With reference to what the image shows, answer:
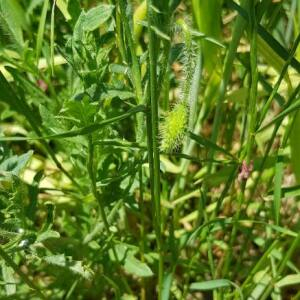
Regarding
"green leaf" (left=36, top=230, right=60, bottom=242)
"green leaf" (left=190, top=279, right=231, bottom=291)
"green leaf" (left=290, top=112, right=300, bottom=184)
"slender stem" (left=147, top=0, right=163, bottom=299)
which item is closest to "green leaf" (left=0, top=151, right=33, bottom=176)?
"green leaf" (left=36, top=230, right=60, bottom=242)

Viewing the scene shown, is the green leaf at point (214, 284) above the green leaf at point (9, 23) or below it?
below

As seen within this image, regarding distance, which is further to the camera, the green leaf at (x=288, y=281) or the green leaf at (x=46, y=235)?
the green leaf at (x=288, y=281)

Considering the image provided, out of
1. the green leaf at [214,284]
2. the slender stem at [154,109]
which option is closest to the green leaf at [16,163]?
the slender stem at [154,109]

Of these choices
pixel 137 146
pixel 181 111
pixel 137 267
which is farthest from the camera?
pixel 137 267

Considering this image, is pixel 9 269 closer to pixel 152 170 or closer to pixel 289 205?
pixel 152 170

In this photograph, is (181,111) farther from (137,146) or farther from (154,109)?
(137,146)

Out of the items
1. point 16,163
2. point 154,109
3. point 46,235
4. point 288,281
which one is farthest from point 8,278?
point 288,281

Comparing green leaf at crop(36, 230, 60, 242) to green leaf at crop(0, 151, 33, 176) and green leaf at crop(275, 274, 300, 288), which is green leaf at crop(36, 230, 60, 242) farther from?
green leaf at crop(275, 274, 300, 288)

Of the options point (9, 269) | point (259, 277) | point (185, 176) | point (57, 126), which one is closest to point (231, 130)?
point (185, 176)

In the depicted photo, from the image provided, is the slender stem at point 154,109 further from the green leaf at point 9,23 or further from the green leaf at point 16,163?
the green leaf at point 9,23
